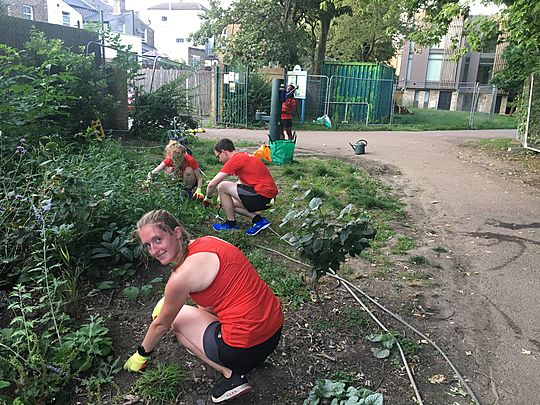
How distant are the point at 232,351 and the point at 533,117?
12288 mm

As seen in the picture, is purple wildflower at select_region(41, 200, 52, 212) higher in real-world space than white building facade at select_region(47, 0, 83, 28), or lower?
lower

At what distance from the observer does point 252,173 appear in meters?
5.02

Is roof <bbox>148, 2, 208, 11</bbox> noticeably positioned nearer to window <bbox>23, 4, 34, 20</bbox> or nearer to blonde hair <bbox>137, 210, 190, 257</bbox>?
window <bbox>23, 4, 34, 20</bbox>

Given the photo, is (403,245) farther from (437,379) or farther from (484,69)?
(484,69)

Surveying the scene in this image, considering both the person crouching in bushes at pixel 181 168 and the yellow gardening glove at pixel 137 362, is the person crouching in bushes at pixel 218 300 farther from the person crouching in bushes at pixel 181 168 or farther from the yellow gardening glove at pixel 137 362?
the person crouching in bushes at pixel 181 168

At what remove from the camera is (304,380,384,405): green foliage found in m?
2.41

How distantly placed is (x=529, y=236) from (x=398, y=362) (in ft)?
11.8

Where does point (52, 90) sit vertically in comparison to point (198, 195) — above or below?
above

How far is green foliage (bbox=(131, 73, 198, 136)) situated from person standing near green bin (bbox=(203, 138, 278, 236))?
6520 mm

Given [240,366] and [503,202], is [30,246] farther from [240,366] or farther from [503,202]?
[503,202]

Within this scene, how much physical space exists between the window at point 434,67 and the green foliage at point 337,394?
42762 millimetres

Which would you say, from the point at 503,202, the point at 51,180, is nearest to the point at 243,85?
the point at 503,202

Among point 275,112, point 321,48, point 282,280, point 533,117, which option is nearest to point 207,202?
point 282,280

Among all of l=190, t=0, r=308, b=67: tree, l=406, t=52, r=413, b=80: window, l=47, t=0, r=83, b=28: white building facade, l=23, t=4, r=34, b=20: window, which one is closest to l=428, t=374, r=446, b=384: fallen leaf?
l=190, t=0, r=308, b=67: tree
